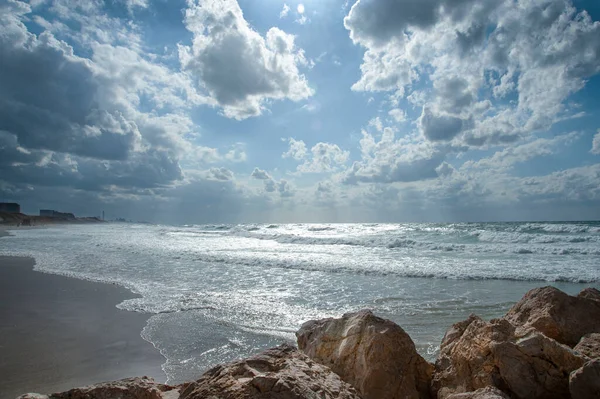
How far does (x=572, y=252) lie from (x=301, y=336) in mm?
20674

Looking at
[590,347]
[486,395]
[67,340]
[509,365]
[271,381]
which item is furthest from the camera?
[67,340]

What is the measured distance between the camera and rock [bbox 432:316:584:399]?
9.15 ft

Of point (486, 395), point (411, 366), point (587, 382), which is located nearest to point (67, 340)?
point (411, 366)

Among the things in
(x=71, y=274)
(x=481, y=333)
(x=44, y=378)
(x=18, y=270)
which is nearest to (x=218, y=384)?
(x=481, y=333)

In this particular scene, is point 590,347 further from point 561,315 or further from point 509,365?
point 509,365

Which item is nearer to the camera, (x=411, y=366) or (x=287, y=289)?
(x=411, y=366)

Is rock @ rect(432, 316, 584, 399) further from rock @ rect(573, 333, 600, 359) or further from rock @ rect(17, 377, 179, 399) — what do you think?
rock @ rect(17, 377, 179, 399)

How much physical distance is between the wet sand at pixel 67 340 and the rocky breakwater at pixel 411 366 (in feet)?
7.88

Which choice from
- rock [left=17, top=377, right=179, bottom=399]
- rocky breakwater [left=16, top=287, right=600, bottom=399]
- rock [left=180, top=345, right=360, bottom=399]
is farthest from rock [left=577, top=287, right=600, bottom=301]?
rock [left=17, top=377, right=179, bottom=399]

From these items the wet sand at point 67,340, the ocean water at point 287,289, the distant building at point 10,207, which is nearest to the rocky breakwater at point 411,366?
the ocean water at point 287,289

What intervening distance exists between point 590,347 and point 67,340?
711 centimetres

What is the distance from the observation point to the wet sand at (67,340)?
182 inches

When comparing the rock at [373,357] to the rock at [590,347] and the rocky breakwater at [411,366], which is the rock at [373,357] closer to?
the rocky breakwater at [411,366]

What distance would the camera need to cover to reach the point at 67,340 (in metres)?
6.04
